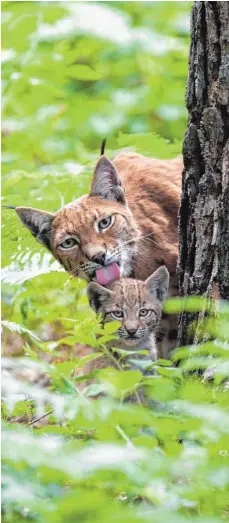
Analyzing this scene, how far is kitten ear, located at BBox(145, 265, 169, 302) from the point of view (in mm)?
3828

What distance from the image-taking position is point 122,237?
4.16 meters

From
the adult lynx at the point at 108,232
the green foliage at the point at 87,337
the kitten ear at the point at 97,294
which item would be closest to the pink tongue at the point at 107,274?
the adult lynx at the point at 108,232

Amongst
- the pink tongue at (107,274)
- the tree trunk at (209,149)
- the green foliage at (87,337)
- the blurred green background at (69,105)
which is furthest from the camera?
the blurred green background at (69,105)

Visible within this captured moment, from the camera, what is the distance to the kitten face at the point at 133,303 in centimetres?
377

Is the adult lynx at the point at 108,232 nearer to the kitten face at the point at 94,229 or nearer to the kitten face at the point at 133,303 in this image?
the kitten face at the point at 94,229

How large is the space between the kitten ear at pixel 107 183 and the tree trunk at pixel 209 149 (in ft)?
2.09

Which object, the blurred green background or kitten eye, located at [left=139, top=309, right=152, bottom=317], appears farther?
the blurred green background

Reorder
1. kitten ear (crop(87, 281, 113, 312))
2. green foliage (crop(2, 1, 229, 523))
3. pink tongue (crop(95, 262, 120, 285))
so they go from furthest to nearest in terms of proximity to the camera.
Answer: pink tongue (crop(95, 262, 120, 285))
kitten ear (crop(87, 281, 113, 312))
green foliage (crop(2, 1, 229, 523))

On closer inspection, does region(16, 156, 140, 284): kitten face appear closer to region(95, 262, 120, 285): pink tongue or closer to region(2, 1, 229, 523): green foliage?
region(95, 262, 120, 285): pink tongue

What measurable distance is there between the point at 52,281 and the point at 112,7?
4.55m

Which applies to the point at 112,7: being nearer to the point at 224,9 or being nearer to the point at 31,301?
the point at 31,301

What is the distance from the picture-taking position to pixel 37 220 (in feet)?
13.7

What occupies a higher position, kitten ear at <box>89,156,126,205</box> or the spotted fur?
kitten ear at <box>89,156,126,205</box>

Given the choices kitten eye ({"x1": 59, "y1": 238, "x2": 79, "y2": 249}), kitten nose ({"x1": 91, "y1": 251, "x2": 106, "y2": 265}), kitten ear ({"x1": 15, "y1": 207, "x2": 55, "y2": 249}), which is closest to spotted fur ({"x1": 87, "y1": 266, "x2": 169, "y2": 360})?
kitten nose ({"x1": 91, "y1": 251, "x2": 106, "y2": 265})
